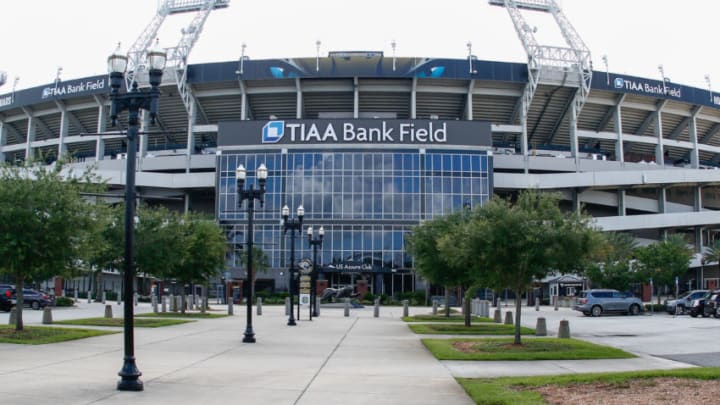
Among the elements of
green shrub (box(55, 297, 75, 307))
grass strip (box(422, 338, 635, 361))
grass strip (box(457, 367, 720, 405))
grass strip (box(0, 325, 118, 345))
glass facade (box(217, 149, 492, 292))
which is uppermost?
glass facade (box(217, 149, 492, 292))

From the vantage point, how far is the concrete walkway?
1193 centimetres

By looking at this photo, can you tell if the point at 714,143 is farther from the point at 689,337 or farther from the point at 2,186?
the point at 2,186

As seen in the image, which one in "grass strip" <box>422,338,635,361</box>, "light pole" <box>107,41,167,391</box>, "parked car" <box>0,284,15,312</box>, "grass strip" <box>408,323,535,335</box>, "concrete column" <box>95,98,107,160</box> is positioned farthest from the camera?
"concrete column" <box>95,98,107,160</box>

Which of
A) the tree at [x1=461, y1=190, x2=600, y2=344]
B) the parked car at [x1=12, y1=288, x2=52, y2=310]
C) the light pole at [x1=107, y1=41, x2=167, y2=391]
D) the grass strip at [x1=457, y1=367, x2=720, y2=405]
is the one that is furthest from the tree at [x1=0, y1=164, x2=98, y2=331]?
the parked car at [x1=12, y1=288, x2=52, y2=310]

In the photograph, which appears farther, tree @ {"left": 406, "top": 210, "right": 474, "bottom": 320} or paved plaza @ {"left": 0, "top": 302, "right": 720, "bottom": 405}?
tree @ {"left": 406, "top": 210, "right": 474, "bottom": 320}

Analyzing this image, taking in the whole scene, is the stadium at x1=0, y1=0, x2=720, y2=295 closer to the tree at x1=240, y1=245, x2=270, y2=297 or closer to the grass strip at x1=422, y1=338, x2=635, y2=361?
the tree at x1=240, y1=245, x2=270, y2=297

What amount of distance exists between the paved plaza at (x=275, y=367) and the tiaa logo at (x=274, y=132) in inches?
1936

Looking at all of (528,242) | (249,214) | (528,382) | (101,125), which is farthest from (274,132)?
(528,382)

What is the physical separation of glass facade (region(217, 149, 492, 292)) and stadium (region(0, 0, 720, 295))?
151 millimetres

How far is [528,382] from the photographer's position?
13.4 metres

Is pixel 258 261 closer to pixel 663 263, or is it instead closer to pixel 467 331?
pixel 663 263

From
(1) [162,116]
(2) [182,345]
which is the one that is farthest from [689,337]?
(1) [162,116]

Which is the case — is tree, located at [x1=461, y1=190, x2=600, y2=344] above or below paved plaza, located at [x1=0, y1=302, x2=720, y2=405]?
above

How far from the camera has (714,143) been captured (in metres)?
95.9
